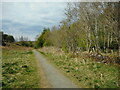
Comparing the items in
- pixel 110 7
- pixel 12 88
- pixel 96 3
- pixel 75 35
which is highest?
pixel 96 3

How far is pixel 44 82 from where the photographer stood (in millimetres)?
8305

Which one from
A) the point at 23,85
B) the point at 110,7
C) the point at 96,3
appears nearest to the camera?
the point at 23,85

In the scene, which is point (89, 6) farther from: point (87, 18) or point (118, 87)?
point (118, 87)

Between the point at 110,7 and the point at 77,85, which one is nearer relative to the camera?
the point at 77,85

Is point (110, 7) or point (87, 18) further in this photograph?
point (87, 18)

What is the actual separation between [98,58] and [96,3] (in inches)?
234

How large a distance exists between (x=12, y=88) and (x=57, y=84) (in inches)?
92.3

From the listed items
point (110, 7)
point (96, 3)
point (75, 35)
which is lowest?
point (75, 35)

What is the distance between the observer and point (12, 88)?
23.7 ft

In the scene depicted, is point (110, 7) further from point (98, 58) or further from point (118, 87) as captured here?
point (118, 87)

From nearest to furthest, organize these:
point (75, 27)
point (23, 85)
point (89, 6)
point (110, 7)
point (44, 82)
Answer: point (23, 85), point (44, 82), point (110, 7), point (89, 6), point (75, 27)

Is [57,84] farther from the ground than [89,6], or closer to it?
closer to it

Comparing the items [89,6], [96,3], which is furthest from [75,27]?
[96,3]

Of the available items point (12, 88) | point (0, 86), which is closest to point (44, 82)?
point (12, 88)
